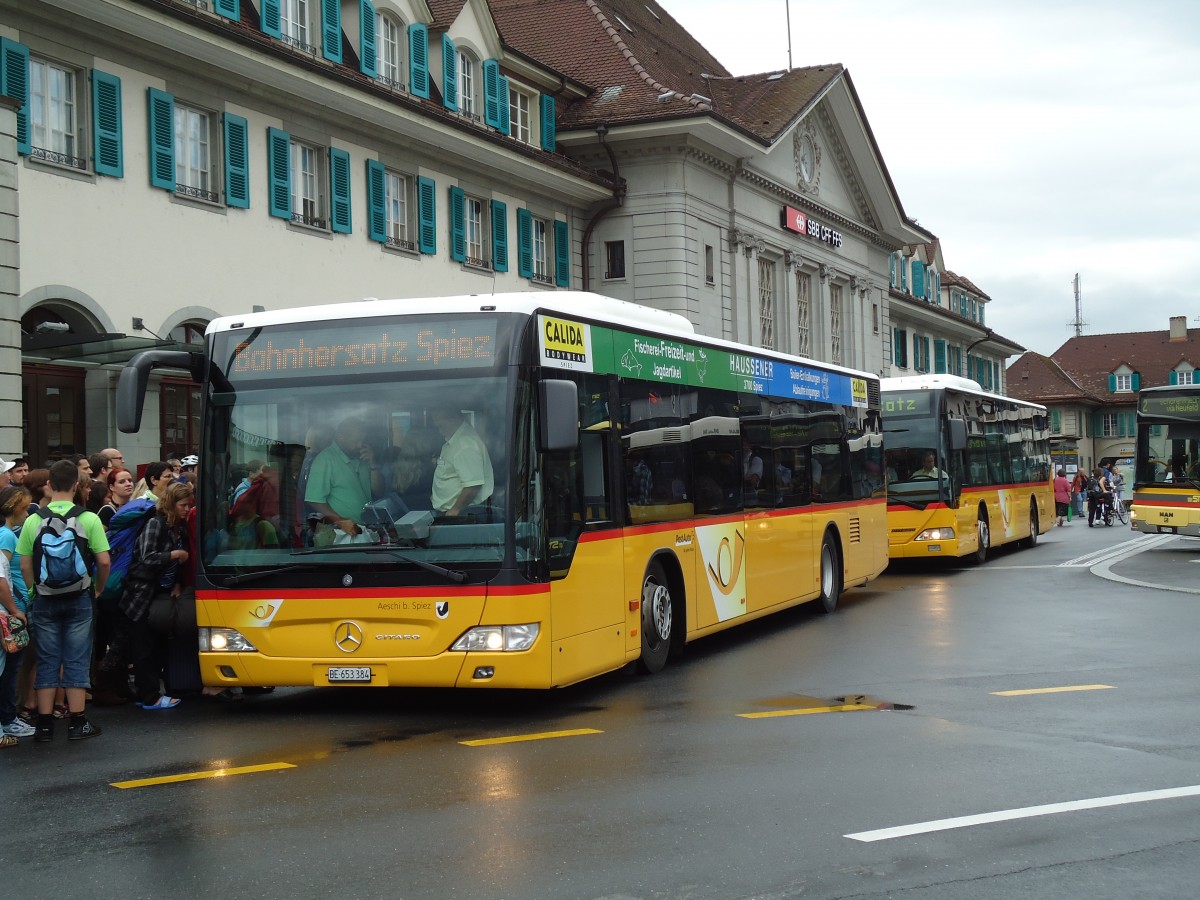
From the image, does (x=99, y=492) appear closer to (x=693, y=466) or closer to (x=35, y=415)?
(x=693, y=466)

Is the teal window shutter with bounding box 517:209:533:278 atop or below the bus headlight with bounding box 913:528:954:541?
atop

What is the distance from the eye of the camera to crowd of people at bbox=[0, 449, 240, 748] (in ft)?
32.7

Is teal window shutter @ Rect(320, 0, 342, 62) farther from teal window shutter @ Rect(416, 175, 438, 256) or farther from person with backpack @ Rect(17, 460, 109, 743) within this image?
person with backpack @ Rect(17, 460, 109, 743)

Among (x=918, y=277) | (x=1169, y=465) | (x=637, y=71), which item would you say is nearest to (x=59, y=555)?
(x=1169, y=465)

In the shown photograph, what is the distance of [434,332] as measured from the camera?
33.9 ft

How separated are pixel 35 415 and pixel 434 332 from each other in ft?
40.0

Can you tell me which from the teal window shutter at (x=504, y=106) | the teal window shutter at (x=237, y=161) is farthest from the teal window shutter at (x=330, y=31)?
the teal window shutter at (x=504, y=106)

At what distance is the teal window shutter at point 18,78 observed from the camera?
63.5 feet

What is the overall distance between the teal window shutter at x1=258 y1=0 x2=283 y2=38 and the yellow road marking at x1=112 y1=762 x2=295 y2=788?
58.8ft

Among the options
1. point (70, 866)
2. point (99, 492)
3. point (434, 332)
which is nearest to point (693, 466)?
point (434, 332)

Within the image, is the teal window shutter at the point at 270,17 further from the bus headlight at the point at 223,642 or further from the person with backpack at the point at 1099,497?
the person with backpack at the point at 1099,497

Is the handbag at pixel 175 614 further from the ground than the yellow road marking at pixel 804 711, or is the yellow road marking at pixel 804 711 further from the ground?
the handbag at pixel 175 614

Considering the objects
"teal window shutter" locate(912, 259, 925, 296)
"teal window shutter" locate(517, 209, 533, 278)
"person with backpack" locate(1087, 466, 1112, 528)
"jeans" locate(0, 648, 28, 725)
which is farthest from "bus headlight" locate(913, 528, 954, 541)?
"teal window shutter" locate(912, 259, 925, 296)

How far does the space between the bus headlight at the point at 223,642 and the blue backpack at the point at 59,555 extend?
Result: 97 centimetres
